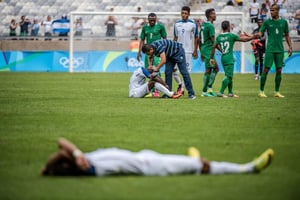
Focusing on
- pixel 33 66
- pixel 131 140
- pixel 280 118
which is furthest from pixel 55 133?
pixel 33 66

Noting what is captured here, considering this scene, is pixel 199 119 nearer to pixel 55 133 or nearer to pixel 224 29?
A: pixel 55 133

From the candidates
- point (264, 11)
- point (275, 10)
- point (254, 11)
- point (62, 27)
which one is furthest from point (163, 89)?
point (62, 27)

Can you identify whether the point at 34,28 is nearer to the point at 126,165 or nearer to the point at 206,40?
the point at 206,40

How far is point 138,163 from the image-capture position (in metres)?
9.53

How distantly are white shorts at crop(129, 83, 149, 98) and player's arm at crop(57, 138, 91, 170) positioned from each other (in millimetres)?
13736

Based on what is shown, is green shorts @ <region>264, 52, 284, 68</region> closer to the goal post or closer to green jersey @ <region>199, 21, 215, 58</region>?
green jersey @ <region>199, 21, 215, 58</region>

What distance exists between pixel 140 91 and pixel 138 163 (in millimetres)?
13675

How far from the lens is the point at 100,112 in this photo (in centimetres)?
1831

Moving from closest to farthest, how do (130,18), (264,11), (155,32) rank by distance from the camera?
1. (155,32)
2. (264,11)
3. (130,18)

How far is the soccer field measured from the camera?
895 centimetres

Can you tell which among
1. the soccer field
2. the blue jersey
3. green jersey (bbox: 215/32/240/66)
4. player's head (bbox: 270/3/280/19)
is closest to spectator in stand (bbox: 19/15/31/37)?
the soccer field

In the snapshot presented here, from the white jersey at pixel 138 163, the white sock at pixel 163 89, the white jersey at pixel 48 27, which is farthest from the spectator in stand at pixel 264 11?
the white jersey at pixel 138 163

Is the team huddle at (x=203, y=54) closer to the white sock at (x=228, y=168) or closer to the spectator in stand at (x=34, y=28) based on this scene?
the white sock at (x=228, y=168)

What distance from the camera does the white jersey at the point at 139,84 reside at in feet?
75.8
